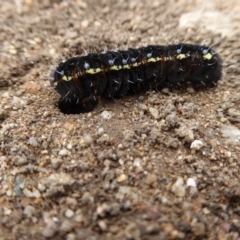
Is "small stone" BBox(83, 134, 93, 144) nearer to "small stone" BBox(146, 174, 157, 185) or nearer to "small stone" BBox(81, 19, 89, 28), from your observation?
"small stone" BBox(146, 174, 157, 185)

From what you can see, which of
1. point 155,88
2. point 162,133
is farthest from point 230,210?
point 155,88

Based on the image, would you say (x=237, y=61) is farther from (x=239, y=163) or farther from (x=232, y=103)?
(x=239, y=163)

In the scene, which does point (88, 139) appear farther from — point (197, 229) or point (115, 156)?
point (197, 229)

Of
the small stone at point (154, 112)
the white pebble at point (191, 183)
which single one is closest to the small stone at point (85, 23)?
the small stone at point (154, 112)

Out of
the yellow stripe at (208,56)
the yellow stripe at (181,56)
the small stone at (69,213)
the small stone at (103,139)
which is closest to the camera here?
the small stone at (69,213)

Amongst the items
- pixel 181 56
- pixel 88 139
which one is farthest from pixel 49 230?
pixel 181 56

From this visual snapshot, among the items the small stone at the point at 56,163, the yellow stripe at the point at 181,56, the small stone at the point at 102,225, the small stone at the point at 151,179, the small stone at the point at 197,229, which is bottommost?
the small stone at the point at 197,229

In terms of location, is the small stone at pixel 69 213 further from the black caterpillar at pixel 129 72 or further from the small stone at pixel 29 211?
the black caterpillar at pixel 129 72
